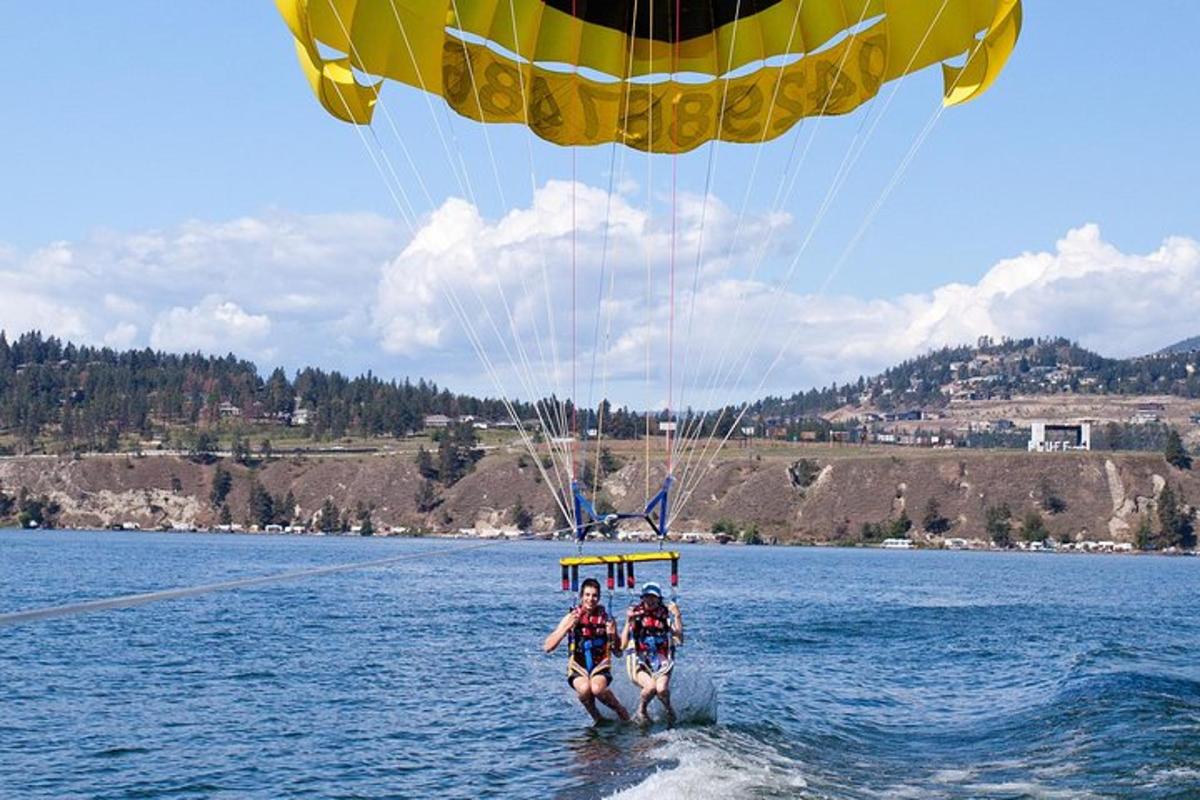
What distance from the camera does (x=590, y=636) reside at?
18797 millimetres

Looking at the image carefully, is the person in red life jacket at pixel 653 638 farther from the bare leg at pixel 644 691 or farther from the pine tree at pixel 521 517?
the pine tree at pixel 521 517

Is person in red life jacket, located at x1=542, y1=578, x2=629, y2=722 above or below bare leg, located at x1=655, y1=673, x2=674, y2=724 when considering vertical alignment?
above

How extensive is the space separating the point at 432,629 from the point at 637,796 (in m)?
21.0

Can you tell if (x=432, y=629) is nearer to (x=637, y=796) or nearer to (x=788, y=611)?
(x=788, y=611)

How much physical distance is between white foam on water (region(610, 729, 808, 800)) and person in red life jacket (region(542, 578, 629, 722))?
1.15 metres

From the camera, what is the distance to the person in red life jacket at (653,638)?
62.3 feet

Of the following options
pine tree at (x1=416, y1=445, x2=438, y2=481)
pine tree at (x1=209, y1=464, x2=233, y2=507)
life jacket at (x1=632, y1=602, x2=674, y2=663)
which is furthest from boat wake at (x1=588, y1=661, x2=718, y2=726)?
pine tree at (x1=209, y1=464, x2=233, y2=507)

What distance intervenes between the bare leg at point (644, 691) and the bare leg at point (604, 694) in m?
0.26

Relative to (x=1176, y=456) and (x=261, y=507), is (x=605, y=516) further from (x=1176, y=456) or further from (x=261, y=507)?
(x=261, y=507)

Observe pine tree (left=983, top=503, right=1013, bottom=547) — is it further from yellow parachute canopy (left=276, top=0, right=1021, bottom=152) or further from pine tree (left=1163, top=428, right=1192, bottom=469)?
yellow parachute canopy (left=276, top=0, right=1021, bottom=152)

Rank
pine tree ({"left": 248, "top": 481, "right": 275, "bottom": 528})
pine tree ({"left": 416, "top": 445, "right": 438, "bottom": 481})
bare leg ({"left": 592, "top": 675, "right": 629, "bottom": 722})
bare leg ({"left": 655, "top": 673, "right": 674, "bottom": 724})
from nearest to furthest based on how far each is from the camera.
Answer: bare leg ({"left": 592, "top": 675, "right": 629, "bottom": 722}) → bare leg ({"left": 655, "top": 673, "right": 674, "bottom": 724}) → pine tree ({"left": 248, "top": 481, "right": 275, "bottom": 528}) → pine tree ({"left": 416, "top": 445, "right": 438, "bottom": 481})

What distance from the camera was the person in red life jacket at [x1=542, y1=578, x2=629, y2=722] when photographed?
61.5 ft

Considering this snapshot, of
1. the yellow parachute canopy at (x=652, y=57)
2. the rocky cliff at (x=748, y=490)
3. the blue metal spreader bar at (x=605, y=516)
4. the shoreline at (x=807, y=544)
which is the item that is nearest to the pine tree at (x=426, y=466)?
the rocky cliff at (x=748, y=490)

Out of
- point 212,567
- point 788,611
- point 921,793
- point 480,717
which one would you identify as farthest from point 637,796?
point 212,567
